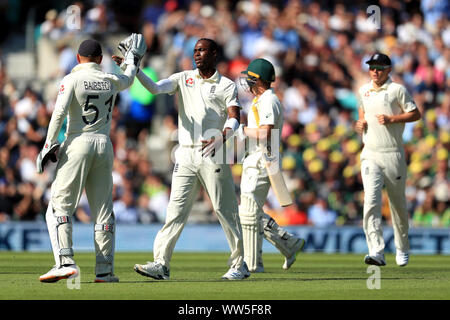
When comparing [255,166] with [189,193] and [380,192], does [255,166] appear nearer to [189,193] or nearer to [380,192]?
[189,193]

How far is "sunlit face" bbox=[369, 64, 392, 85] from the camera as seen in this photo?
13.0m

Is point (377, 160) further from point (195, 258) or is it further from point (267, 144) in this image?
point (195, 258)

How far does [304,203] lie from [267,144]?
810 cm

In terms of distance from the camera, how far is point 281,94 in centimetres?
2223

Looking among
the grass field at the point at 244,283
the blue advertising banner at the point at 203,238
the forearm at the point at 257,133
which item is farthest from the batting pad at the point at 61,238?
the blue advertising banner at the point at 203,238

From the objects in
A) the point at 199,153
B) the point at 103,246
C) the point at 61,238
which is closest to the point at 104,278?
the point at 103,246

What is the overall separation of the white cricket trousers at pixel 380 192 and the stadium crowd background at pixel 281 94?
231 inches

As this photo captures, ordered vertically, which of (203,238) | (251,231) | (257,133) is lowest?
(203,238)

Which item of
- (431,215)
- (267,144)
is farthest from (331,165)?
(267,144)

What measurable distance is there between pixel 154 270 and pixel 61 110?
194cm

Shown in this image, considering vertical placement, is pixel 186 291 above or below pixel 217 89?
below

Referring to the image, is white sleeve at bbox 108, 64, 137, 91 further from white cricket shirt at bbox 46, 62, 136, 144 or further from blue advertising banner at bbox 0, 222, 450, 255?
blue advertising banner at bbox 0, 222, 450, 255

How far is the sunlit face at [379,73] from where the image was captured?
13.0m
